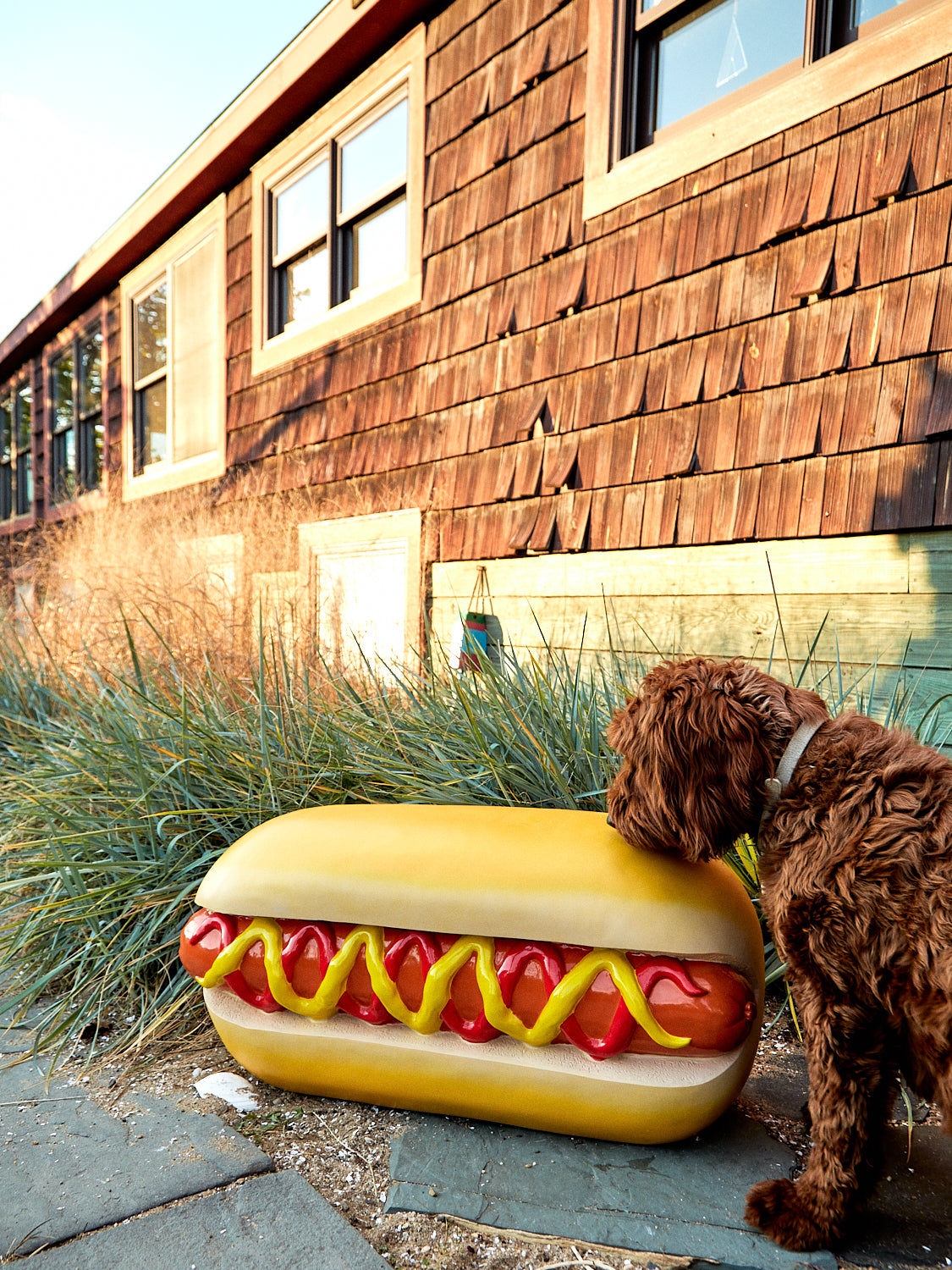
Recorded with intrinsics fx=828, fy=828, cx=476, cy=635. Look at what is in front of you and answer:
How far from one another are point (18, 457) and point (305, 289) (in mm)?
9283

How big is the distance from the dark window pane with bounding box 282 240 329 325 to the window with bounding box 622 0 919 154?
10.4 feet

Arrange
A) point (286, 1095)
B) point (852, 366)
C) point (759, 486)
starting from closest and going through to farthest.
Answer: point (286, 1095) → point (852, 366) → point (759, 486)

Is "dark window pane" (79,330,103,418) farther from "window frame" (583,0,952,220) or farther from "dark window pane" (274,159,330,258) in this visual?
"window frame" (583,0,952,220)

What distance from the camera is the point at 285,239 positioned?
7.27 m

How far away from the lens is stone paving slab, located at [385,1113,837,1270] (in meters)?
1.43

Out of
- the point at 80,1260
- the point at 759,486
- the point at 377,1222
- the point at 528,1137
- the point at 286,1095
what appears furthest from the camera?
the point at 759,486

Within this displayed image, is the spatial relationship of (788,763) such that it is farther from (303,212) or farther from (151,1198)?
(303,212)

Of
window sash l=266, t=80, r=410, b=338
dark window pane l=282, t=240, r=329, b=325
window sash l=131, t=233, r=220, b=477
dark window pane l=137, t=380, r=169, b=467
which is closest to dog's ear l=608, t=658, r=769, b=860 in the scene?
window sash l=266, t=80, r=410, b=338

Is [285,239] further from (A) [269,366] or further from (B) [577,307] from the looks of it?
(B) [577,307]

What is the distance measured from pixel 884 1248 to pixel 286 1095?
1262 mm

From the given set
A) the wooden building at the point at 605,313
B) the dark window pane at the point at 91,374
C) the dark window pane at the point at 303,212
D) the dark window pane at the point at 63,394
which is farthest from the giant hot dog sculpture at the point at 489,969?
the dark window pane at the point at 63,394

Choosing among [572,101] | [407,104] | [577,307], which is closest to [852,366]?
[577,307]

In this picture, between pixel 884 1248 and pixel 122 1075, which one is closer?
pixel 884 1248

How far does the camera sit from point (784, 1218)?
1.41 meters
